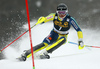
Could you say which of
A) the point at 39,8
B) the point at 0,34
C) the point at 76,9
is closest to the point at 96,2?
the point at 76,9

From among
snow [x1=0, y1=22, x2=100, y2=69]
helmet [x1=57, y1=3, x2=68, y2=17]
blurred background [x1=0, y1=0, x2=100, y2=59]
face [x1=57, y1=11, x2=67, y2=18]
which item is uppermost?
blurred background [x1=0, y1=0, x2=100, y2=59]

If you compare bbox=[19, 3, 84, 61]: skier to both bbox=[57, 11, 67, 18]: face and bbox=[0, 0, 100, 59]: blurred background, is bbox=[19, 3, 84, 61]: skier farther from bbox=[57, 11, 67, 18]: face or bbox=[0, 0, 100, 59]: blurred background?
bbox=[0, 0, 100, 59]: blurred background

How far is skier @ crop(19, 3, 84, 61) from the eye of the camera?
131 inches

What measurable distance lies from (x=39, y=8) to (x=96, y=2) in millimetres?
3249

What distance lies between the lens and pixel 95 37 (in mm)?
6387

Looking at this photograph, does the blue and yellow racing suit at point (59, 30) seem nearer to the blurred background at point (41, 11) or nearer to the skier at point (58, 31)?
the skier at point (58, 31)

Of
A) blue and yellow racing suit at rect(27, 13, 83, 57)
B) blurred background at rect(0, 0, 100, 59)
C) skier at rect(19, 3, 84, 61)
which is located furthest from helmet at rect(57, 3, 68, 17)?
blurred background at rect(0, 0, 100, 59)

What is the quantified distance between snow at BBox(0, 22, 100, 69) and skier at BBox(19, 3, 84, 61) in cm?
19

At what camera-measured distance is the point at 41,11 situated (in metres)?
8.83

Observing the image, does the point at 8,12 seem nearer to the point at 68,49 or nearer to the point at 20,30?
the point at 20,30

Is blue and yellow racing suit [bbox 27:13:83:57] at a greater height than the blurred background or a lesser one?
lesser

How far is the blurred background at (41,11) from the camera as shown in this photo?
7660 mm

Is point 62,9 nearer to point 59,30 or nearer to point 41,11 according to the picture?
point 59,30

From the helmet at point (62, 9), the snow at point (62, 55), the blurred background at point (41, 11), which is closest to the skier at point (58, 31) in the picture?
the helmet at point (62, 9)
